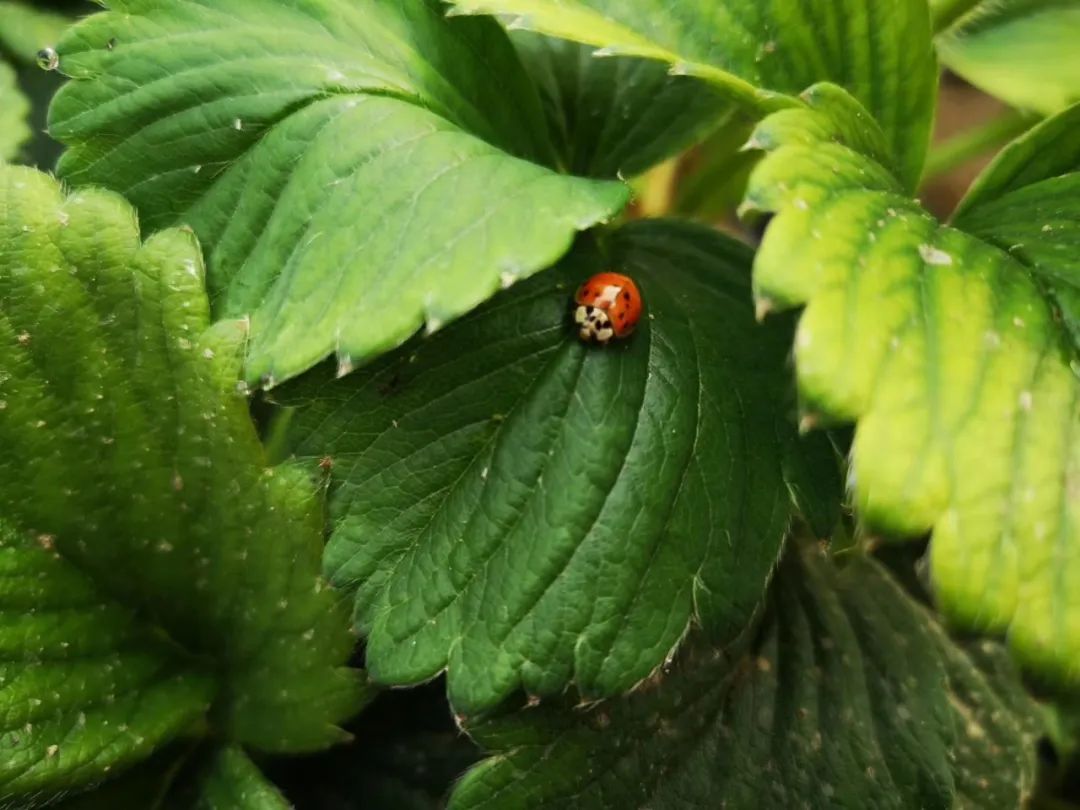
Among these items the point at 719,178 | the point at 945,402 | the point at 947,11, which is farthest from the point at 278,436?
the point at 947,11

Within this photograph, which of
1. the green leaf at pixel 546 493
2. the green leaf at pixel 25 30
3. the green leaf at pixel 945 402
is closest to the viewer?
the green leaf at pixel 945 402

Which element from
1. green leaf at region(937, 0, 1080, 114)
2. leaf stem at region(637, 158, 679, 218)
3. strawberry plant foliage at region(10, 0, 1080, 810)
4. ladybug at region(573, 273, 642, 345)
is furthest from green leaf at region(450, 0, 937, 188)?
leaf stem at region(637, 158, 679, 218)

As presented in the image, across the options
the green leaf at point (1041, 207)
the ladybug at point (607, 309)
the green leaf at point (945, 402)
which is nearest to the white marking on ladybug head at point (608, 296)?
the ladybug at point (607, 309)

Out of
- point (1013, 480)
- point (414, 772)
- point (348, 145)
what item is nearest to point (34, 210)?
point (348, 145)

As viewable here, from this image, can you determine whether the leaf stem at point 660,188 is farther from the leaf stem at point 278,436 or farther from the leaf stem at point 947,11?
the leaf stem at point 278,436

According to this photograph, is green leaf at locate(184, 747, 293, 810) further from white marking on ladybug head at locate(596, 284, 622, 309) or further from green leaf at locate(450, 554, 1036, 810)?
white marking on ladybug head at locate(596, 284, 622, 309)

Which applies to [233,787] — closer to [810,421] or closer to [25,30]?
[810,421]
